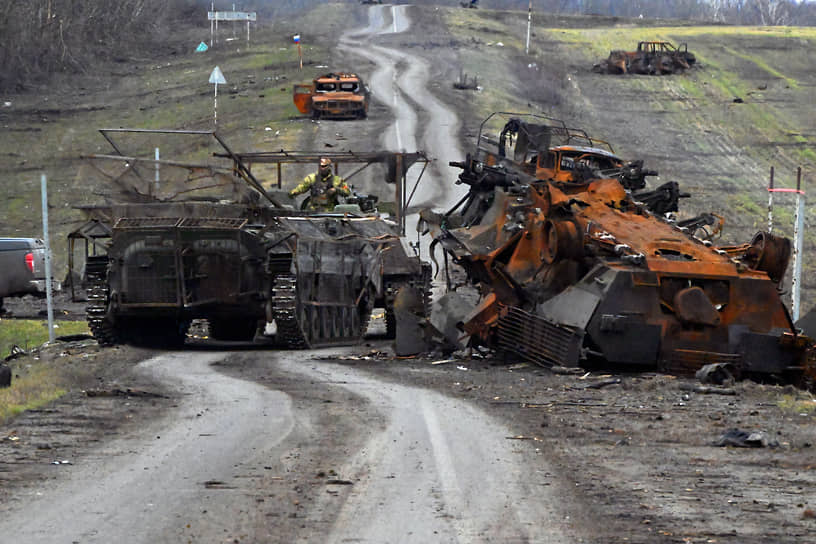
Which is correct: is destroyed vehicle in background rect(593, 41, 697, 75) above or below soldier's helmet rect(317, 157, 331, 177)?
above

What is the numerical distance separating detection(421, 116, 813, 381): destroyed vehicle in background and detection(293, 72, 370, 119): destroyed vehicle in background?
3450cm

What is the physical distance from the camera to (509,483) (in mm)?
8023

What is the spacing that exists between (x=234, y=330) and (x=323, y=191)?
9.08 feet

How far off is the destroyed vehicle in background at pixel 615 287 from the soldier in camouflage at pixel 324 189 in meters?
4.31

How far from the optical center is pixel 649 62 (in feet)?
232

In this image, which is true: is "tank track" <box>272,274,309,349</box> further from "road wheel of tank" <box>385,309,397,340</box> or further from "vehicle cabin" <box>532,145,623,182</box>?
"vehicle cabin" <box>532,145,623,182</box>

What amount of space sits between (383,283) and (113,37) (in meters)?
57.3

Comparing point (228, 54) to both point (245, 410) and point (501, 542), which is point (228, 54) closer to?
point (245, 410)

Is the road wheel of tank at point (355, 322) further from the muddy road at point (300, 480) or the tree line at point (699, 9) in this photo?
the tree line at point (699, 9)

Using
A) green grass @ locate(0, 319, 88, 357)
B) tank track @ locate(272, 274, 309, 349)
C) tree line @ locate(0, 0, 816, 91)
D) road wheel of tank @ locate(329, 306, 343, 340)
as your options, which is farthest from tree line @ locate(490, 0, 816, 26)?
tank track @ locate(272, 274, 309, 349)

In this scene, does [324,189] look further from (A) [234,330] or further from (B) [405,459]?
(B) [405,459]

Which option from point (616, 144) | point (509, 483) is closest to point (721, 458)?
point (509, 483)

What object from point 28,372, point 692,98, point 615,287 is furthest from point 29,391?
point 692,98

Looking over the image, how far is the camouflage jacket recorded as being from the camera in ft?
72.8
